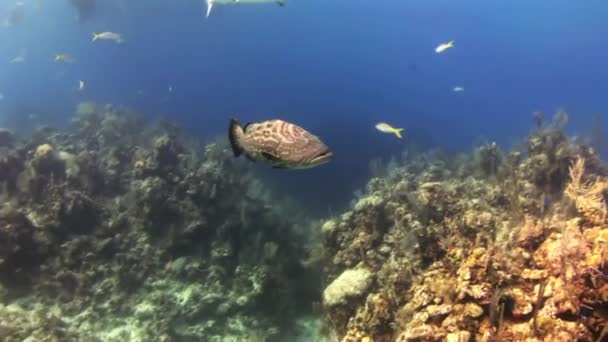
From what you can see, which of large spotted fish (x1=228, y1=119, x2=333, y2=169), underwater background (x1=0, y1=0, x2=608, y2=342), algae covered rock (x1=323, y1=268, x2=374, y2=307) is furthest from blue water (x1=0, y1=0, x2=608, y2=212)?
large spotted fish (x1=228, y1=119, x2=333, y2=169)

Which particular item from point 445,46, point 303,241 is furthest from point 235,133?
point 445,46

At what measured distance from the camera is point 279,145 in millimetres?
3299

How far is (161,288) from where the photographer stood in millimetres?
8672

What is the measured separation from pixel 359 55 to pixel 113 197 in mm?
104857

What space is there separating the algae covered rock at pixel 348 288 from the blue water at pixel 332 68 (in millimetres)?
9542

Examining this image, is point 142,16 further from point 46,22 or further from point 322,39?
point 322,39

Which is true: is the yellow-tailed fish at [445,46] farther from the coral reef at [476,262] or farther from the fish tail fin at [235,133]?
the fish tail fin at [235,133]

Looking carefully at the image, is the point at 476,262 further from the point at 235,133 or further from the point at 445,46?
the point at 445,46

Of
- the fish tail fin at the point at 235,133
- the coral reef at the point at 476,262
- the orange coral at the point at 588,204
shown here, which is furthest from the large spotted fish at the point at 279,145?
the orange coral at the point at 588,204

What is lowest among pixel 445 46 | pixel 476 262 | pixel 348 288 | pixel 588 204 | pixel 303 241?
pixel 303 241

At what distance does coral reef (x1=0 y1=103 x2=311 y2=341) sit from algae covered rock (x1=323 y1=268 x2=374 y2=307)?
273 centimetres

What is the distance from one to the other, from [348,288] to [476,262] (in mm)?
2219

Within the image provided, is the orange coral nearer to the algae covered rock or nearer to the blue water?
the algae covered rock

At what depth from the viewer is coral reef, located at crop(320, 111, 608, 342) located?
3.58 m
